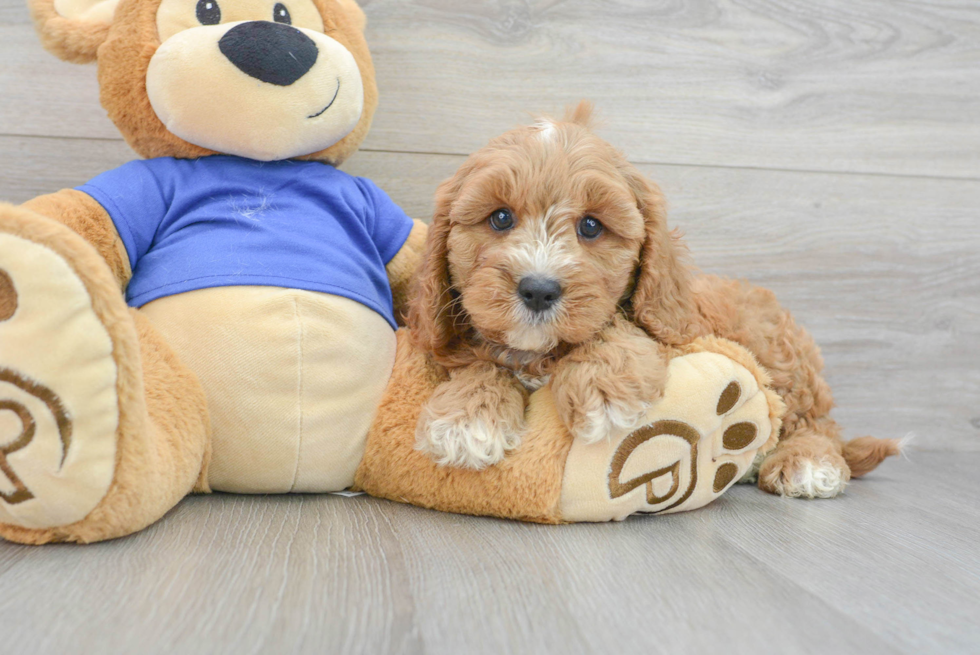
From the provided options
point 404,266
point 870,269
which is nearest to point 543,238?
point 404,266

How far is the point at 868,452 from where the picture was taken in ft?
5.73

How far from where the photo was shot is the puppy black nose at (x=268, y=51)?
135 cm

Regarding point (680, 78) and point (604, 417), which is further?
point (680, 78)

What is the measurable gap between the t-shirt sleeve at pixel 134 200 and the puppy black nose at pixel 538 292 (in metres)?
0.75

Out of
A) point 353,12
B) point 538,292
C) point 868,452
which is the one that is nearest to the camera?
point 538,292

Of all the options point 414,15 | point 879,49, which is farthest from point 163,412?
point 879,49

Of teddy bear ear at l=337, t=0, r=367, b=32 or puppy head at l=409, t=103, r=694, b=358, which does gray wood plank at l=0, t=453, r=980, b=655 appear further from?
teddy bear ear at l=337, t=0, r=367, b=32

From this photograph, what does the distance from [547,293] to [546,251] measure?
81 mm

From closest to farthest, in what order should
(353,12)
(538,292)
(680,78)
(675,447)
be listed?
(538,292)
(675,447)
(353,12)
(680,78)

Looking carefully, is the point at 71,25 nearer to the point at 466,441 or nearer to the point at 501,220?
the point at 501,220

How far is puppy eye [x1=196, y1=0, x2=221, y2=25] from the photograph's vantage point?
1.41 meters

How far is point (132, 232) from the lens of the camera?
137 cm

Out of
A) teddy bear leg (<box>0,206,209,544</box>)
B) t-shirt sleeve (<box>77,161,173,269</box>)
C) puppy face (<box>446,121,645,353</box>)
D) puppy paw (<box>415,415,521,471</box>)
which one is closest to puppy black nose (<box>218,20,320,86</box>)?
t-shirt sleeve (<box>77,161,173,269</box>)

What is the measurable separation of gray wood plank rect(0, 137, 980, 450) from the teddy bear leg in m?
1.52
